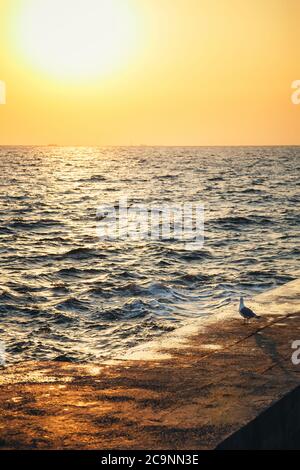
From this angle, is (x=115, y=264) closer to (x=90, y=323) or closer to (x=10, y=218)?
(x=90, y=323)

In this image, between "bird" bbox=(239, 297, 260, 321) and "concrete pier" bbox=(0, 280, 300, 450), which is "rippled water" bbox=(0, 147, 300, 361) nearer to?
"bird" bbox=(239, 297, 260, 321)

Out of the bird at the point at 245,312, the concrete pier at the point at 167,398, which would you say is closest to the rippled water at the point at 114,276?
the bird at the point at 245,312

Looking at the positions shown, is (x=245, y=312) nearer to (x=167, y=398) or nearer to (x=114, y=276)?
(x=167, y=398)

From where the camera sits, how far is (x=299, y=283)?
1025 cm

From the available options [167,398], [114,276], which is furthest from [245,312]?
[114,276]

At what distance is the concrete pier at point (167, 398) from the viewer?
4645 mm

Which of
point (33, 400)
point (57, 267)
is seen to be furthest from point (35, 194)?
point (33, 400)

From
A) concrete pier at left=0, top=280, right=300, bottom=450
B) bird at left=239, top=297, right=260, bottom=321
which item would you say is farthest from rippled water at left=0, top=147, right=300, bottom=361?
concrete pier at left=0, top=280, right=300, bottom=450

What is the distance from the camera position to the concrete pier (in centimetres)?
464

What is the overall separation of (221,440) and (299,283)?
607 cm

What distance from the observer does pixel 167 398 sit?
535 centimetres

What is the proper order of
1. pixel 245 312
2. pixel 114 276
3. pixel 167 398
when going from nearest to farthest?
pixel 167 398 < pixel 245 312 < pixel 114 276

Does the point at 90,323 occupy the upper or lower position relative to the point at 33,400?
lower

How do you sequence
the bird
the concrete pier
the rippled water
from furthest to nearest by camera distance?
the rippled water < the bird < the concrete pier
